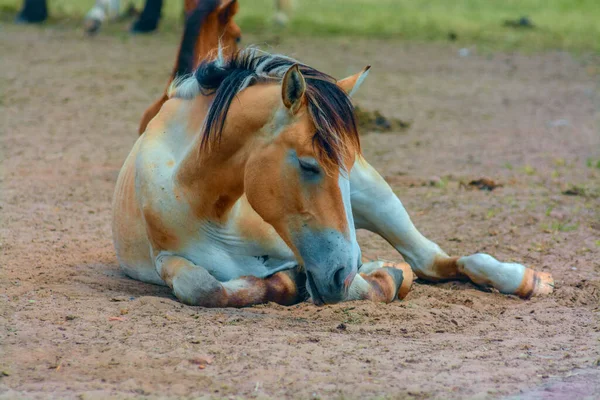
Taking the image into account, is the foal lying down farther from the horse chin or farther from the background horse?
the background horse

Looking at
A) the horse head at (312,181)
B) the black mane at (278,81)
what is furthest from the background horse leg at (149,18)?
the horse head at (312,181)

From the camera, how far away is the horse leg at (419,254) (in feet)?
14.0

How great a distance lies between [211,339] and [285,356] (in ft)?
1.08

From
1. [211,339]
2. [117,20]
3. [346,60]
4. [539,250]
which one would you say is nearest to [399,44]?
[346,60]

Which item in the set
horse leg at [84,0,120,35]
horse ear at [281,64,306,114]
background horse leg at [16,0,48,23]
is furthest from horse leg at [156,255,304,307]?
background horse leg at [16,0,48,23]

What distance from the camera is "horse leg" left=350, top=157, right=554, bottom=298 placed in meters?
4.27

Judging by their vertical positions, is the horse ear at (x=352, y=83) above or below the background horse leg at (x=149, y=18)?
above

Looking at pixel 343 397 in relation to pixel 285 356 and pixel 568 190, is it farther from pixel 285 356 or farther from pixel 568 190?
pixel 568 190

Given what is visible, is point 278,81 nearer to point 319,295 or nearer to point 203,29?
point 319,295

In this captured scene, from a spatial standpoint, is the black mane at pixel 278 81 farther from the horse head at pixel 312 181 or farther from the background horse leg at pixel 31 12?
the background horse leg at pixel 31 12

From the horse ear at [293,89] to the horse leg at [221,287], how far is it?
857 millimetres

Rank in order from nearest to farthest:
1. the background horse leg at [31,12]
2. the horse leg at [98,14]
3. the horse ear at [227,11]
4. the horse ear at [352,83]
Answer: the horse ear at [352,83] < the horse ear at [227,11] < the horse leg at [98,14] < the background horse leg at [31,12]

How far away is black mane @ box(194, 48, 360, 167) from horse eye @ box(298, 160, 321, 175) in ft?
0.12

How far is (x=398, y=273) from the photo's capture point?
13.5 feet
